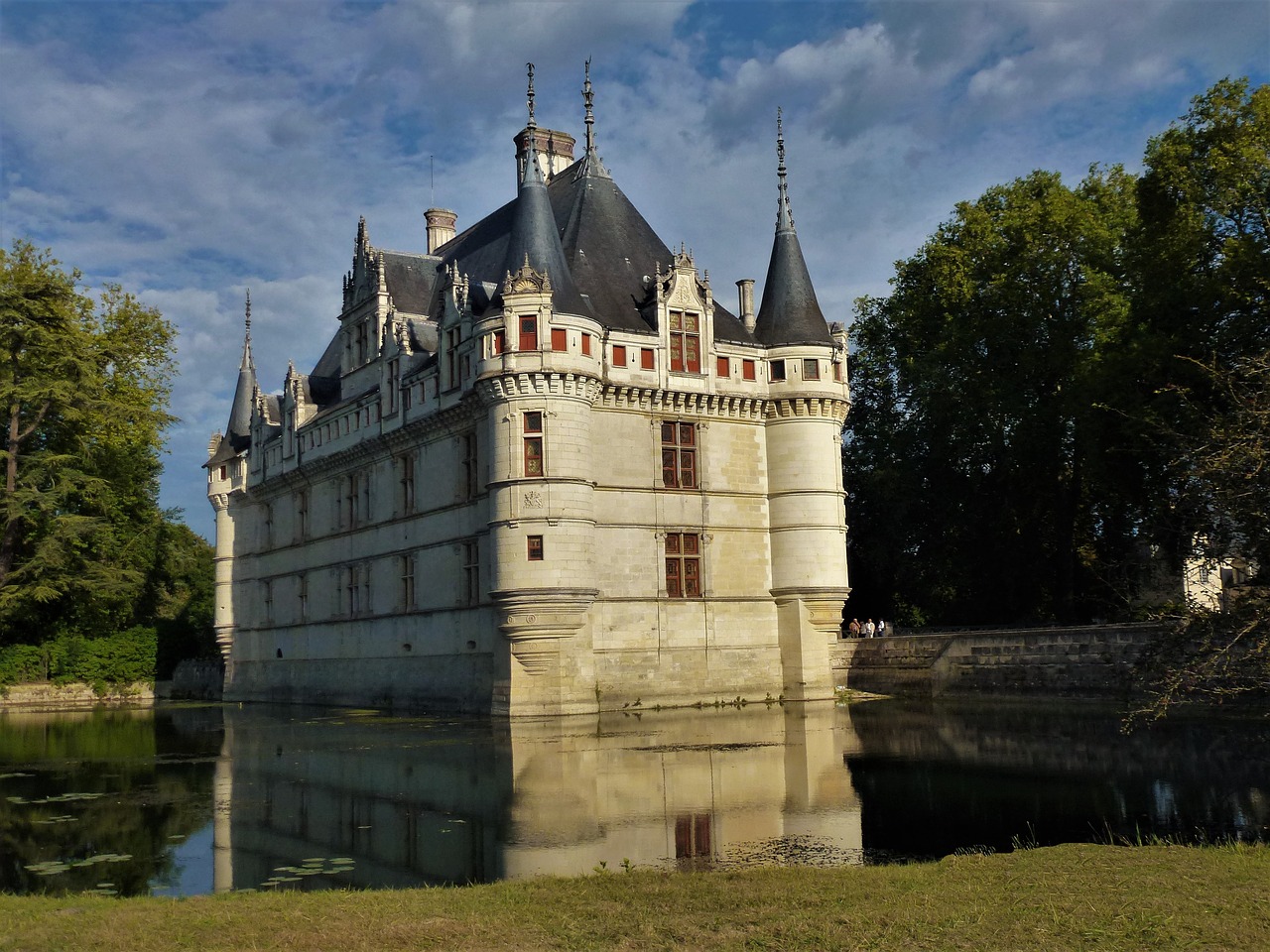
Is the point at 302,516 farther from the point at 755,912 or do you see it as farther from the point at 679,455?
the point at 755,912

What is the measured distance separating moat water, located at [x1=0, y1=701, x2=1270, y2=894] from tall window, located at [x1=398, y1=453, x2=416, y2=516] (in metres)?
10.4

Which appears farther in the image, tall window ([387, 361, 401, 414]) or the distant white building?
tall window ([387, 361, 401, 414])

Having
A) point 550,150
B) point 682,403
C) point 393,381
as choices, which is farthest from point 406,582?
point 550,150

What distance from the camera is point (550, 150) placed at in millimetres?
41125

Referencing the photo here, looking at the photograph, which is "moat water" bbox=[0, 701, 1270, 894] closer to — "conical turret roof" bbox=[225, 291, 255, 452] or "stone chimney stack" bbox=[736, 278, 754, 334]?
"stone chimney stack" bbox=[736, 278, 754, 334]

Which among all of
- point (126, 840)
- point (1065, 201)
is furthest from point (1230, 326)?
point (126, 840)

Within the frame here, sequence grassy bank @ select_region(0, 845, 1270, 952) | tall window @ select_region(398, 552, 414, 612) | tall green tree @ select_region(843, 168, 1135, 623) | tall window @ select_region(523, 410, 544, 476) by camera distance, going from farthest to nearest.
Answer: tall green tree @ select_region(843, 168, 1135, 623), tall window @ select_region(398, 552, 414, 612), tall window @ select_region(523, 410, 544, 476), grassy bank @ select_region(0, 845, 1270, 952)

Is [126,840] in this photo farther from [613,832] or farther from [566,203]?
[566,203]

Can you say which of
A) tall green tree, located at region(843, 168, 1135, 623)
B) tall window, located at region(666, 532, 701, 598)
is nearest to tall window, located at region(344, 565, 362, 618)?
tall window, located at region(666, 532, 701, 598)

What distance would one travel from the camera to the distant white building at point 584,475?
2850 cm

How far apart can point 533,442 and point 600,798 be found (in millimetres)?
14423

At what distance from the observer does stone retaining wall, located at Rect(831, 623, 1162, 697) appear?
1092 inches

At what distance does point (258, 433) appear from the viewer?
45812mm

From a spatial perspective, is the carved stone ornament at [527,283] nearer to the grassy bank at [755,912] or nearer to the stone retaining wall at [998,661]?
the stone retaining wall at [998,661]
